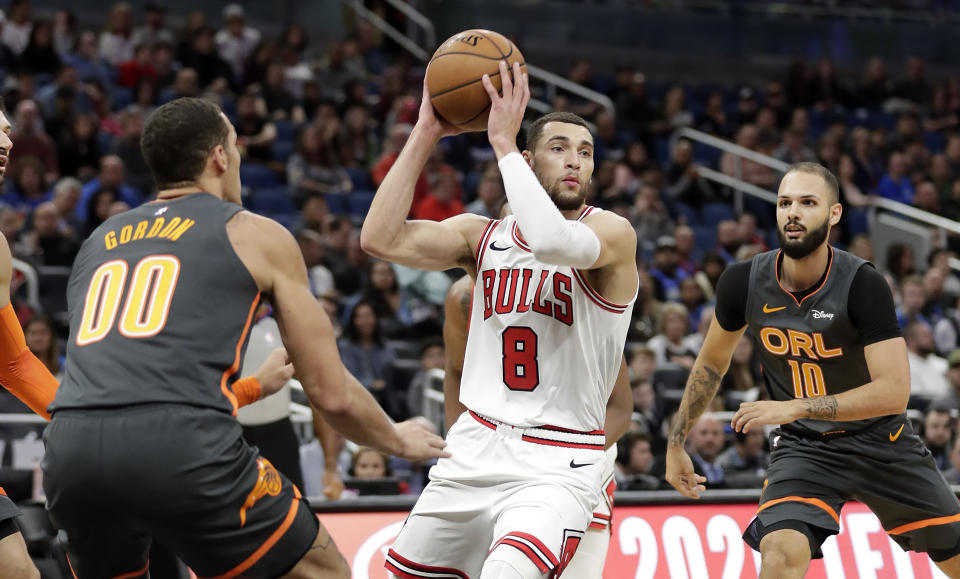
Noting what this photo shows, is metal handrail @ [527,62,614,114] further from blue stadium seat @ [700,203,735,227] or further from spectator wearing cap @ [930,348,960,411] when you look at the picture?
spectator wearing cap @ [930,348,960,411]

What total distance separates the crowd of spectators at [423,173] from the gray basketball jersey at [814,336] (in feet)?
10.4

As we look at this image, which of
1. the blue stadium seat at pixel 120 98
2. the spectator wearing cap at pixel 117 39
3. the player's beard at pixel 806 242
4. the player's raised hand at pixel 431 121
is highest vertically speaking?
the spectator wearing cap at pixel 117 39

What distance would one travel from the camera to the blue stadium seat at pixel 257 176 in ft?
41.9

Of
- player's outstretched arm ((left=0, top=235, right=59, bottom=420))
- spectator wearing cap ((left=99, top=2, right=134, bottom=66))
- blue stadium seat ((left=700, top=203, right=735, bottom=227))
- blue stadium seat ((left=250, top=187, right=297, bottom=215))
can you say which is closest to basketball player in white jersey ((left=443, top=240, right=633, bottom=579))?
player's outstretched arm ((left=0, top=235, right=59, bottom=420))

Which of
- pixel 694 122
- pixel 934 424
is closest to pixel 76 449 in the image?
pixel 934 424

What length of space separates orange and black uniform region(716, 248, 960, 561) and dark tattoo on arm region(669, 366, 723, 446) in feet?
1.08

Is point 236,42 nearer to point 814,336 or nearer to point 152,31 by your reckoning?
point 152,31

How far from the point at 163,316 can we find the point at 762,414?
94.9 inches

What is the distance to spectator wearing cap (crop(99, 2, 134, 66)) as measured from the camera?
A: 549 inches

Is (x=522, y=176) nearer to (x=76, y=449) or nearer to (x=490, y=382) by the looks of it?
(x=490, y=382)

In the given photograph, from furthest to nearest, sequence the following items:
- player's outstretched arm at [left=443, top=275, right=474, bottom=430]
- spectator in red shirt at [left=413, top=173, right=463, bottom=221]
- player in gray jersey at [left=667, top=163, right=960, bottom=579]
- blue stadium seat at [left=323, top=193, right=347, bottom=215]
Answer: blue stadium seat at [left=323, top=193, right=347, bottom=215]
spectator in red shirt at [left=413, top=173, right=463, bottom=221]
player's outstretched arm at [left=443, top=275, right=474, bottom=430]
player in gray jersey at [left=667, top=163, right=960, bottom=579]

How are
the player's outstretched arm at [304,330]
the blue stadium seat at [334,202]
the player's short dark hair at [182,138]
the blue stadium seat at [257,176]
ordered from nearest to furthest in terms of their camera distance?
the player's outstretched arm at [304,330] → the player's short dark hair at [182,138] → the blue stadium seat at [334,202] → the blue stadium seat at [257,176]

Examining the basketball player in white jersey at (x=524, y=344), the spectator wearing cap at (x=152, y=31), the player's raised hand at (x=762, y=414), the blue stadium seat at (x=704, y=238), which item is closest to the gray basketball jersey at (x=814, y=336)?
the player's raised hand at (x=762, y=414)

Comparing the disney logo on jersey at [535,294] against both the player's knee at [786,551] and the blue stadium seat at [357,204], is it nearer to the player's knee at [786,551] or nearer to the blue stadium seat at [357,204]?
the player's knee at [786,551]
